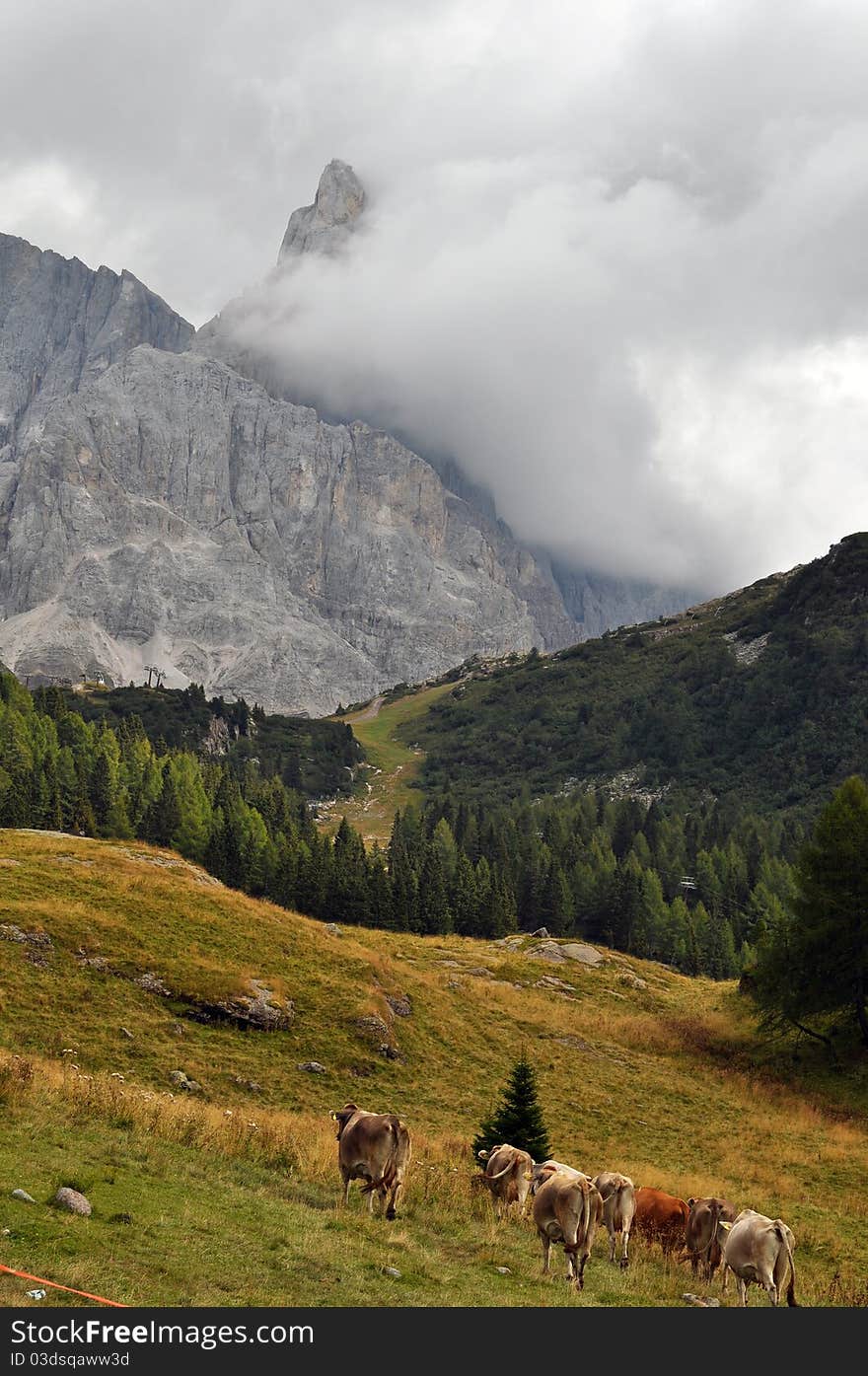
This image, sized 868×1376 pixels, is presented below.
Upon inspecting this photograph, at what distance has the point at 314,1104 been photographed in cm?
2727

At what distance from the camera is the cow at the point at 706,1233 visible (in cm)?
1658

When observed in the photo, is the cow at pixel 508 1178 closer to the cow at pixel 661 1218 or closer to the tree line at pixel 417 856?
the cow at pixel 661 1218

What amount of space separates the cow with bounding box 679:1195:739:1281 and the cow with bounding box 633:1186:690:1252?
66cm

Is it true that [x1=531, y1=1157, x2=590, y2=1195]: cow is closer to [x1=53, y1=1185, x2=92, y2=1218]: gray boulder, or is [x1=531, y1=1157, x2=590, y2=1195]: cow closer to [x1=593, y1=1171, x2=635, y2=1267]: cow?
[x1=593, y1=1171, x2=635, y2=1267]: cow

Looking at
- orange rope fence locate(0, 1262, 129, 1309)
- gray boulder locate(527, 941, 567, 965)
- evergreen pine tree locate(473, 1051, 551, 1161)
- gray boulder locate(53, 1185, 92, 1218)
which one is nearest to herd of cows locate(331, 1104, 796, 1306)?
evergreen pine tree locate(473, 1051, 551, 1161)

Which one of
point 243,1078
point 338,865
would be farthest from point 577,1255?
point 338,865

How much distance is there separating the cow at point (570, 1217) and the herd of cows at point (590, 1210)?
0.05ft

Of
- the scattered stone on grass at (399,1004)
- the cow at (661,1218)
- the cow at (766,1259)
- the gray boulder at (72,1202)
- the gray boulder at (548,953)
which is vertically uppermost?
the gray boulder at (72,1202)

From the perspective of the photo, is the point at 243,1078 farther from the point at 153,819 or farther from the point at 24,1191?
the point at 153,819

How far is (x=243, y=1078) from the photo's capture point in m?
27.3

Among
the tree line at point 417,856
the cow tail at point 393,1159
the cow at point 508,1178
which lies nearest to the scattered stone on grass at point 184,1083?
the cow at point 508,1178

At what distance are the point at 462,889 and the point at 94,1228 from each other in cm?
8819

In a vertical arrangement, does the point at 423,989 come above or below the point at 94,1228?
below

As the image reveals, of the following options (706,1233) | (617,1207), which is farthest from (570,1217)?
(706,1233)
